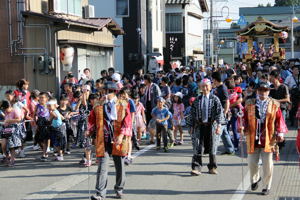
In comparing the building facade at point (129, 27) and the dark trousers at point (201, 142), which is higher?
the building facade at point (129, 27)

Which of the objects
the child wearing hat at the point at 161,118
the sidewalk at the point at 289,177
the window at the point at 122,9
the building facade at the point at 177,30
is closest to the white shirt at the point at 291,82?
the sidewalk at the point at 289,177

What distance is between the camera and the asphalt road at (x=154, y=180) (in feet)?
29.5

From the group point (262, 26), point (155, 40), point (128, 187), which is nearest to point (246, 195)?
point (128, 187)

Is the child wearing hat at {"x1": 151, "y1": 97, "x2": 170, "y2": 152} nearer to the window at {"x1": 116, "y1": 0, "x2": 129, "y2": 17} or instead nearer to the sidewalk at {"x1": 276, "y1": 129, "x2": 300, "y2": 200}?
the sidewalk at {"x1": 276, "y1": 129, "x2": 300, "y2": 200}

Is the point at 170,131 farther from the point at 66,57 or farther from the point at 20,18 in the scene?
the point at 20,18

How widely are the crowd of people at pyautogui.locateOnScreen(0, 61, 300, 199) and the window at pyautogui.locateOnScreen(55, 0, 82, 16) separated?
5494 millimetres

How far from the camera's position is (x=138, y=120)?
47.4 feet

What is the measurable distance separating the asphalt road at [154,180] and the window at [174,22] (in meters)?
36.9

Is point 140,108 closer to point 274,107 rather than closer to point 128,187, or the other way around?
point 128,187

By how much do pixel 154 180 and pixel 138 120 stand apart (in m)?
4.46

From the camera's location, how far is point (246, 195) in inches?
348

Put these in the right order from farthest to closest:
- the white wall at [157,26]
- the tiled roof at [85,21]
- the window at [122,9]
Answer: the white wall at [157,26] → the window at [122,9] → the tiled roof at [85,21]

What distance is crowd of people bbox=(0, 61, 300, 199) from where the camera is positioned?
863 centimetres

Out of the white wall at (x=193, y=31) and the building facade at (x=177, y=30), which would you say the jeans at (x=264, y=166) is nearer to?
the building facade at (x=177, y=30)
